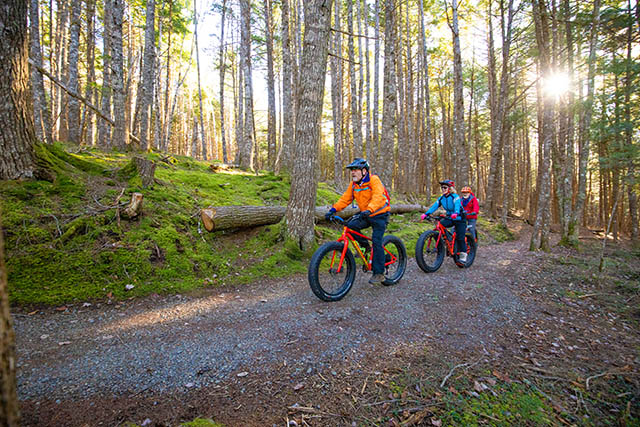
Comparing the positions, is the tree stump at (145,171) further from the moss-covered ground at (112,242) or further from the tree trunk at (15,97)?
the tree trunk at (15,97)

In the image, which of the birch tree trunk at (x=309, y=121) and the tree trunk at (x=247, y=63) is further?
the tree trunk at (x=247, y=63)

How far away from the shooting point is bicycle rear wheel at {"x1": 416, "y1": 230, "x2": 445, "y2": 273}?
258 inches

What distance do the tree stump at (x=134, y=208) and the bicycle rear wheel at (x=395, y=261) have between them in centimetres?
492

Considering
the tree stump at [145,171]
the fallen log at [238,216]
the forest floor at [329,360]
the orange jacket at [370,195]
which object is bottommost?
the forest floor at [329,360]

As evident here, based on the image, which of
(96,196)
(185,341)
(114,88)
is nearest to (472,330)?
(185,341)

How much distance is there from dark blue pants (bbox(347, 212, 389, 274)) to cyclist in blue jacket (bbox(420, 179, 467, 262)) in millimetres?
2195

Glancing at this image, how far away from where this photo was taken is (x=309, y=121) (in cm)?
618

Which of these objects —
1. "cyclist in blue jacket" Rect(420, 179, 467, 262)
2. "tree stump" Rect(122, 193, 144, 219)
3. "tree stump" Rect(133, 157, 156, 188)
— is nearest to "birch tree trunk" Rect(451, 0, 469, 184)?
"cyclist in blue jacket" Rect(420, 179, 467, 262)

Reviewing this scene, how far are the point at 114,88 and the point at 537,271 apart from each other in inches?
537

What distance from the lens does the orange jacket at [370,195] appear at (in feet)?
16.4

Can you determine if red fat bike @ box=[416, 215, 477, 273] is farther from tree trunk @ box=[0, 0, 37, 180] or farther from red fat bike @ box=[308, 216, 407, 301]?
tree trunk @ box=[0, 0, 37, 180]

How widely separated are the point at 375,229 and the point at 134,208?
470 cm

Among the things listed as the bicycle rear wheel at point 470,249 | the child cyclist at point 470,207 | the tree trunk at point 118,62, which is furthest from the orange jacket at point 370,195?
the tree trunk at point 118,62

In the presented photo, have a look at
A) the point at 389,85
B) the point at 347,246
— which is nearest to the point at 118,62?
the point at 389,85
